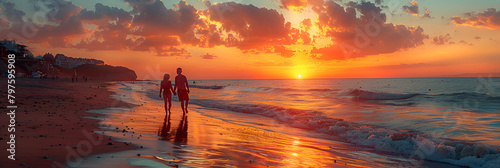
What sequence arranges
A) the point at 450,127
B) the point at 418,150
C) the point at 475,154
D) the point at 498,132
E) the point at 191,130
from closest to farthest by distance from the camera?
1. the point at 475,154
2. the point at 418,150
3. the point at 191,130
4. the point at 498,132
5. the point at 450,127

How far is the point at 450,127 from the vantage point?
1271cm

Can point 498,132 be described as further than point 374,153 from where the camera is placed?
Yes

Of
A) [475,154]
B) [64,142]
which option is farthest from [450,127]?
[64,142]

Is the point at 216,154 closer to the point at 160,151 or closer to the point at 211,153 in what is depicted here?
the point at 211,153

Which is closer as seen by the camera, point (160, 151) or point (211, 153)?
point (160, 151)

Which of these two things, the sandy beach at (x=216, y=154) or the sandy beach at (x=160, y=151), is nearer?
the sandy beach at (x=160, y=151)

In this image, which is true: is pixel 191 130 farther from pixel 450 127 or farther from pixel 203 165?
pixel 450 127

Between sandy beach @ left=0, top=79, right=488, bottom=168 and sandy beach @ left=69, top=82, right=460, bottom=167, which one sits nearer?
sandy beach @ left=0, top=79, right=488, bottom=168

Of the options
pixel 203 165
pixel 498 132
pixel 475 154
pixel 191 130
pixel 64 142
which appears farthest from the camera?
pixel 498 132

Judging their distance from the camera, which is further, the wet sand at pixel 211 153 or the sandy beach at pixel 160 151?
the wet sand at pixel 211 153

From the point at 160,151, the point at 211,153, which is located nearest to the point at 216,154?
the point at 211,153

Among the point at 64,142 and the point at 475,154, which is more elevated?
the point at 64,142

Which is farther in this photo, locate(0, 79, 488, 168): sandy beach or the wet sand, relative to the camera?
the wet sand

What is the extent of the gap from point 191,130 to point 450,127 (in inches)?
458
